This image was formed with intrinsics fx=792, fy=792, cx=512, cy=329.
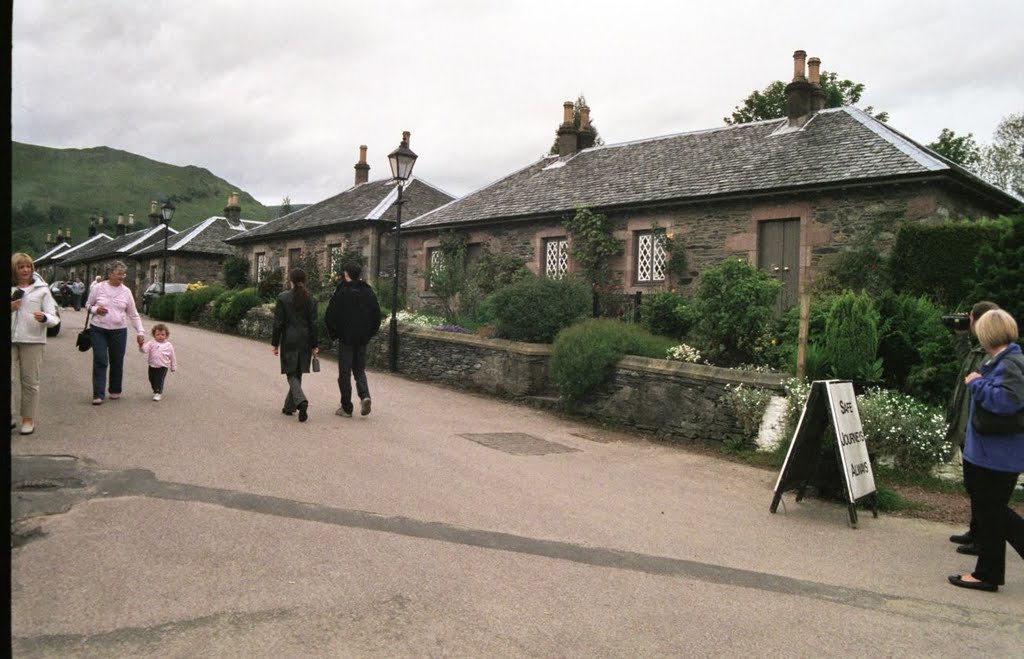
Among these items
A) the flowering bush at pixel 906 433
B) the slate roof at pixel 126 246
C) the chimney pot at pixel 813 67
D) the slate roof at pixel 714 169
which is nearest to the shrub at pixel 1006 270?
the flowering bush at pixel 906 433

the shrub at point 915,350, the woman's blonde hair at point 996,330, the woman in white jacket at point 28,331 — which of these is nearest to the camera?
the woman's blonde hair at point 996,330

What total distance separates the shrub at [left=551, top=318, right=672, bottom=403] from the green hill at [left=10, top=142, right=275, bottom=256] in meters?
123

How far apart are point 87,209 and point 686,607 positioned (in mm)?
158600

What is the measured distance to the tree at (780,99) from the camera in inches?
1363

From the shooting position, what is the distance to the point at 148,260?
4678 centimetres

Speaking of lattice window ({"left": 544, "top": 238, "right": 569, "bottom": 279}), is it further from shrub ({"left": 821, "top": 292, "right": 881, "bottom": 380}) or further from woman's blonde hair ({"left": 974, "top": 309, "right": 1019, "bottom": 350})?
woman's blonde hair ({"left": 974, "top": 309, "right": 1019, "bottom": 350})

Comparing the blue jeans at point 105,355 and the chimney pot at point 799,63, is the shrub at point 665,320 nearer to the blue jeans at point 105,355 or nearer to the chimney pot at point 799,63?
the chimney pot at point 799,63

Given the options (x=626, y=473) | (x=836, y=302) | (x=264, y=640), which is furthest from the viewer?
(x=836, y=302)

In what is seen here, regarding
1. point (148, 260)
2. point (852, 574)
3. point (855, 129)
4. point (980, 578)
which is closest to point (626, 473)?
point (852, 574)

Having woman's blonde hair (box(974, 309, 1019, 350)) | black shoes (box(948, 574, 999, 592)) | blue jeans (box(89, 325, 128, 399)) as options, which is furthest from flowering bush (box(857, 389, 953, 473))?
blue jeans (box(89, 325, 128, 399))

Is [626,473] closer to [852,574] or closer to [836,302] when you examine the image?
[852,574]

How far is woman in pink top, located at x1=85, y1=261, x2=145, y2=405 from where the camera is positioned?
9773 mm

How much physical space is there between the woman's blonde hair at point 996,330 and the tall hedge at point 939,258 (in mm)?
7226

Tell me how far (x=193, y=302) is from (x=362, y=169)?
10.3 m
